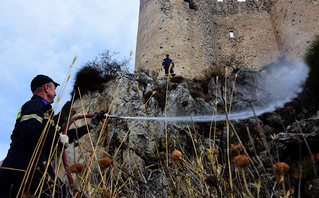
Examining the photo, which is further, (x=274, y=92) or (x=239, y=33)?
(x=239, y=33)

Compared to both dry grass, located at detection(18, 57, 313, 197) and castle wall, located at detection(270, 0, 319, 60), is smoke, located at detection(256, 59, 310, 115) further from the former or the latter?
dry grass, located at detection(18, 57, 313, 197)

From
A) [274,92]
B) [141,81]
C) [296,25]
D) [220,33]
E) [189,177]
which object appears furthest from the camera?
[220,33]

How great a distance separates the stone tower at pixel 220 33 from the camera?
10172mm

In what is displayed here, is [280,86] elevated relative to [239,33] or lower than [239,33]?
lower

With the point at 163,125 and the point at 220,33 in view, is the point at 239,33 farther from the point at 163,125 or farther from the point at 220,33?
the point at 163,125

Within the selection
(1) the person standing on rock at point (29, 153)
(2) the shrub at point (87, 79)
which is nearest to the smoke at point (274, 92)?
(1) the person standing on rock at point (29, 153)

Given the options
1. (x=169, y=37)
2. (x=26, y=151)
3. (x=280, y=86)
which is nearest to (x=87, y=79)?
(x=169, y=37)

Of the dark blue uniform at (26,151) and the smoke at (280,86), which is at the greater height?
the smoke at (280,86)

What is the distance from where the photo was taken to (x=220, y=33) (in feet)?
43.2

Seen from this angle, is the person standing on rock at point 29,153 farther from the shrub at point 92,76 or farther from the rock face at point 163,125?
the shrub at point 92,76

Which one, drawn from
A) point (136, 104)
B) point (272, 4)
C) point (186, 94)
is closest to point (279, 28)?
point (272, 4)

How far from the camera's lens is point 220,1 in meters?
14.2

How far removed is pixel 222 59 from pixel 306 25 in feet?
13.0

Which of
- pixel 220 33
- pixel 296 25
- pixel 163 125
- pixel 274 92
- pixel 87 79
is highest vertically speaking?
pixel 220 33
